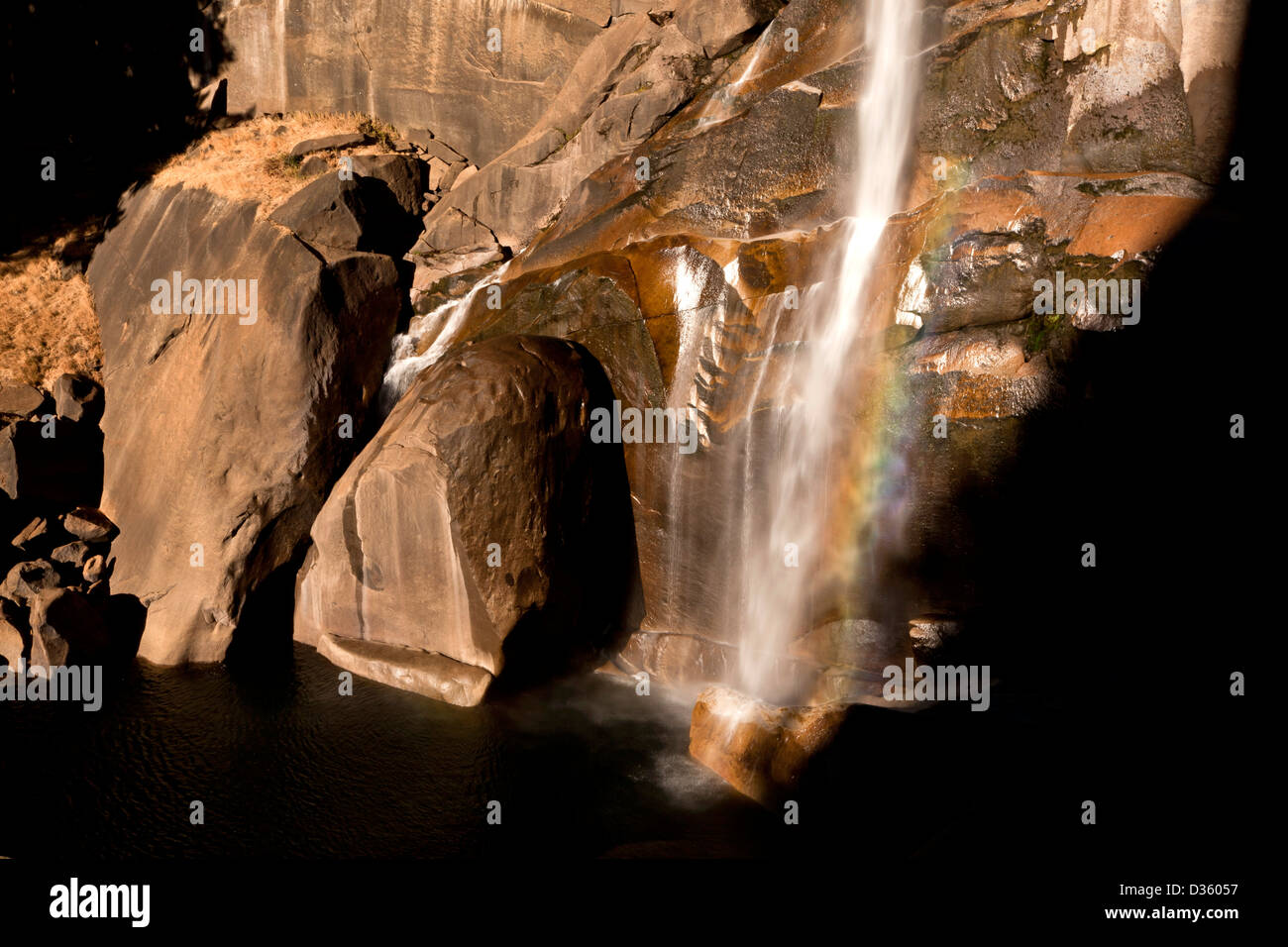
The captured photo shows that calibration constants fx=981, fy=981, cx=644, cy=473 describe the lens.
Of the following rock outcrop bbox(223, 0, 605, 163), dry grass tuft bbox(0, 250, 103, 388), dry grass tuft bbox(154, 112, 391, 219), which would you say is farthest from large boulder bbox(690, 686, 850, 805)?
rock outcrop bbox(223, 0, 605, 163)

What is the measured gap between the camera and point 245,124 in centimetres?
1916

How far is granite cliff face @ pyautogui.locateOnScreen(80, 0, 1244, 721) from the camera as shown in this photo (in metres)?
8.36

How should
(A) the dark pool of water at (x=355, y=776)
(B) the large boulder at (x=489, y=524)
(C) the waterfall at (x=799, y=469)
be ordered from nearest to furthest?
(A) the dark pool of water at (x=355, y=776), (C) the waterfall at (x=799, y=469), (B) the large boulder at (x=489, y=524)

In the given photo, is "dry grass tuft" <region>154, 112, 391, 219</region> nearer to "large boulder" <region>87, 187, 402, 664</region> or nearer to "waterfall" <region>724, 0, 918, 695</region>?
"large boulder" <region>87, 187, 402, 664</region>

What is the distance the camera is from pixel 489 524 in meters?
9.36

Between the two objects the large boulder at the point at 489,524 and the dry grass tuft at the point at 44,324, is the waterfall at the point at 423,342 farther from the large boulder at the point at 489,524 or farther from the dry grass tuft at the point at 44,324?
the dry grass tuft at the point at 44,324

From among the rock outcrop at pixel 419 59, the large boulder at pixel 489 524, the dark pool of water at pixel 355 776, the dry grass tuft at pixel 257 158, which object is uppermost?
the rock outcrop at pixel 419 59

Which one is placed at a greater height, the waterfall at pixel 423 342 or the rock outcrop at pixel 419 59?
the rock outcrop at pixel 419 59

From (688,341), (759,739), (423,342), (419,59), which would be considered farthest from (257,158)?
(759,739)

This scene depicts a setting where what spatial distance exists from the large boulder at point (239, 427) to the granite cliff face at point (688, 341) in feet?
0.15

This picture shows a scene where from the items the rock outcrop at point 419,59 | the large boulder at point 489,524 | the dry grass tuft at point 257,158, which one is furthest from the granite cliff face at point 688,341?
the rock outcrop at point 419,59

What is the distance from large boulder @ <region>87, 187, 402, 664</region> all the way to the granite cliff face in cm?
4

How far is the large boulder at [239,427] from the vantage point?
35.9 ft
